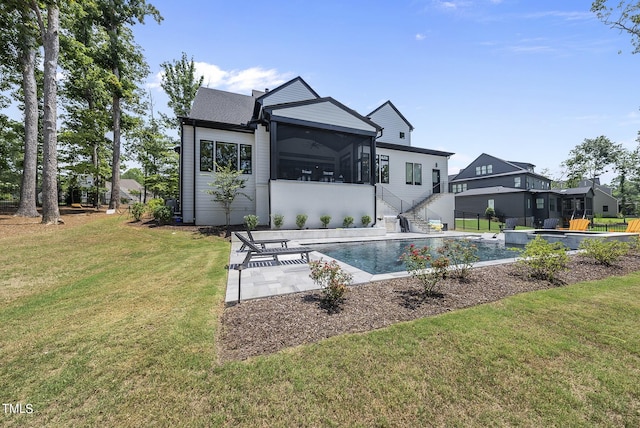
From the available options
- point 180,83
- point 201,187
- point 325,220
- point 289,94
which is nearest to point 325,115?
point 289,94

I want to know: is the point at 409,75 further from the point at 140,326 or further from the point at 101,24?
the point at 101,24

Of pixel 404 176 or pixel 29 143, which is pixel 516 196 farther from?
pixel 29 143

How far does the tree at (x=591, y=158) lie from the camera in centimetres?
3544

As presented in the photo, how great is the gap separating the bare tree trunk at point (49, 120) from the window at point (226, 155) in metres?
6.68

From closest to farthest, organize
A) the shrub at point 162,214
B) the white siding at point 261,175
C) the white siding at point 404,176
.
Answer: the shrub at point 162,214
the white siding at point 261,175
the white siding at point 404,176

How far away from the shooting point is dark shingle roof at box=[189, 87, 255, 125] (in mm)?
15474

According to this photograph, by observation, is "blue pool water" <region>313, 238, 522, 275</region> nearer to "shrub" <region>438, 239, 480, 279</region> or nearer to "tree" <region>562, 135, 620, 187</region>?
"shrub" <region>438, 239, 480, 279</region>

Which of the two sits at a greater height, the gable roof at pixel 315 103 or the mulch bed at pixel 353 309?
the gable roof at pixel 315 103

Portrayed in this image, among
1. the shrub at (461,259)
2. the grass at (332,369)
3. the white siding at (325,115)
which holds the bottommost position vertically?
the grass at (332,369)

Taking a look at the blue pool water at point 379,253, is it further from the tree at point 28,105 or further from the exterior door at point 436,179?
the tree at point 28,105

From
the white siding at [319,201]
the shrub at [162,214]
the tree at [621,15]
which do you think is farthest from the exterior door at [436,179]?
the shrub at [162,214]

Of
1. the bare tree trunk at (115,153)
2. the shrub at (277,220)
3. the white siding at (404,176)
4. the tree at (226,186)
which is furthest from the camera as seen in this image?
the white siding at (404,176)

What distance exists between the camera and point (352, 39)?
11211 millimetres

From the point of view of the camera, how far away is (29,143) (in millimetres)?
12688
